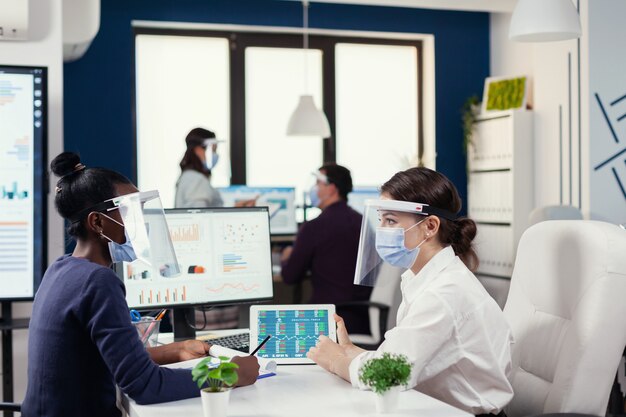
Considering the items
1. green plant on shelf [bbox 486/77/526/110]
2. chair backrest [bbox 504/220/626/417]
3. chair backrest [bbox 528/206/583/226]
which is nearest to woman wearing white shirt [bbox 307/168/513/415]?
chair backrest [bbox 504/220/626/417]

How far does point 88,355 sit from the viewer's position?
1.84 metres

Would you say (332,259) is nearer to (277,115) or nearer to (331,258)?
(331,258)

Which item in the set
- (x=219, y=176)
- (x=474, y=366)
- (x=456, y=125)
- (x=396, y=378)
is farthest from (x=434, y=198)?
(x=456, y=125)

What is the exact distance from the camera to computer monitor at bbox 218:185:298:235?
629cm

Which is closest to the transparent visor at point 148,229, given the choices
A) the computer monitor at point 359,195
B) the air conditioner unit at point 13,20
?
the air conditioner unit at point 13,20

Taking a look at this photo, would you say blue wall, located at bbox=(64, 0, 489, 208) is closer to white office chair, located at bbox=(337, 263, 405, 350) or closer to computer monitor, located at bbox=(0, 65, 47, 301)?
white office chair, located at bbox=(337, 263, 405, 350)

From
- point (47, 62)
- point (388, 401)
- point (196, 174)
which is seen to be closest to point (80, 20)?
point (196, 174)

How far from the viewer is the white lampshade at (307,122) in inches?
237

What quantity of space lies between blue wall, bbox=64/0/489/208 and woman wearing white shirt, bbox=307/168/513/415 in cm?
464

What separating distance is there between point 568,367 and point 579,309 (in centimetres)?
15

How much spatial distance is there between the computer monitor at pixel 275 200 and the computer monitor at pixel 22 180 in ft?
10.6

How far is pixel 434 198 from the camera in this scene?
214 centimetres

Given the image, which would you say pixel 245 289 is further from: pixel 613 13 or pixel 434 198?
pixel 613 13

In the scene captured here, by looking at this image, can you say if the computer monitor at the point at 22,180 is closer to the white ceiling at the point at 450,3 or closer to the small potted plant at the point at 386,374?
the small potted plant at the point at 386,374
